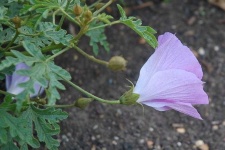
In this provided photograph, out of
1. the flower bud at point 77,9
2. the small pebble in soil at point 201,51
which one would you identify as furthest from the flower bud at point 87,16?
the small pebble in soil at point 201,51

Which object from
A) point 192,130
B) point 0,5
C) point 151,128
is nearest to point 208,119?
point 192,130

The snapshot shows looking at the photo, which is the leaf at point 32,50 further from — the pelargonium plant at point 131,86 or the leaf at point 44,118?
the leaf at point 44,118

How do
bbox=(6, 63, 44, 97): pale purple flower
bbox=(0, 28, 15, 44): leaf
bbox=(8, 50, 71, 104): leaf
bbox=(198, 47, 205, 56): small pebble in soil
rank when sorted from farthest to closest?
1. bbox=(198, 47, 205, 56): small pebble in soil
2. bbox=(6, 63, 44, 97): pale purple flower
3. bbox=(0, 28, 15, 44): leaf
4. bbox=(8, 50, 71, 104): leaf

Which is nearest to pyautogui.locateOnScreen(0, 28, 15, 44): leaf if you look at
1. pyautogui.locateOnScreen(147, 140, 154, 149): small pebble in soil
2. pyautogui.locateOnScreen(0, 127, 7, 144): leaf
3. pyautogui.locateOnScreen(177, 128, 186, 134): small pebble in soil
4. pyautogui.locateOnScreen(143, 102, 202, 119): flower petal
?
pyautogui.locateOnScreen(0, 127, 7, 144): leaf

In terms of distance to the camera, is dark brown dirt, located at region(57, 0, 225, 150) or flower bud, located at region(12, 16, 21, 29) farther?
dark brown dirt, located at region(57, 0, 225, 150)

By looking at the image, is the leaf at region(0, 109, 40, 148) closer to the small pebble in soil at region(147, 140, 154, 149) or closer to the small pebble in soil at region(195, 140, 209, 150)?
the small pebble in soil at region(147, 140, 154, 149)

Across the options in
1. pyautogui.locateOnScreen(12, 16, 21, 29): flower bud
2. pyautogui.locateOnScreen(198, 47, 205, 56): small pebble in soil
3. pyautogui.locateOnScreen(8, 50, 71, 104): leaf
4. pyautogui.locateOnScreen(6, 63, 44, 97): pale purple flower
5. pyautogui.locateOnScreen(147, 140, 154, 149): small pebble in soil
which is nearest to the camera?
pyautogui.locateOnScreen(8, 50, 71, 104): leaf

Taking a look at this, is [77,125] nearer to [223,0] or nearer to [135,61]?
[135,61]
